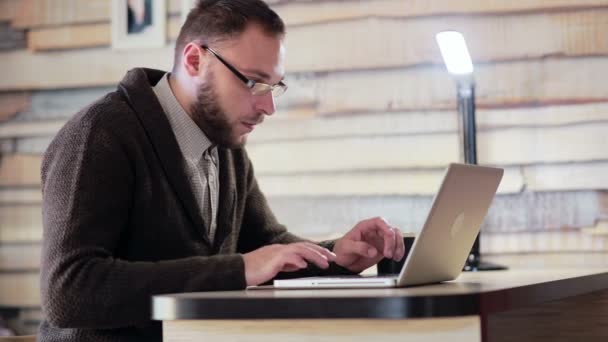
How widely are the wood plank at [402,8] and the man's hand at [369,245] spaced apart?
138 cm

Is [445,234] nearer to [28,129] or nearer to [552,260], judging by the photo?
[552,260]

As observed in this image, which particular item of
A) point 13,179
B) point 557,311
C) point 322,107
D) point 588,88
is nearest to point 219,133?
point 557,311

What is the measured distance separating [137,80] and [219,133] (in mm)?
246

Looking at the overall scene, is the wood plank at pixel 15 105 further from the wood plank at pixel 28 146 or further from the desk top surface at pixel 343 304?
the desk top surface at pixel 343 304

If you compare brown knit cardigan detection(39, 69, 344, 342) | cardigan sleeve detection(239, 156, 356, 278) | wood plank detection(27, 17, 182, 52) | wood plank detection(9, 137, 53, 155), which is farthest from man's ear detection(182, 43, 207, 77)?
wood plank detection(9, 137, 53, 155)

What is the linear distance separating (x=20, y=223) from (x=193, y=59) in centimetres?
176

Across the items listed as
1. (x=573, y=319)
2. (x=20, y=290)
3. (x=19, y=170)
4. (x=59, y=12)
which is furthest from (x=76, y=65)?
(x=573, y=319)

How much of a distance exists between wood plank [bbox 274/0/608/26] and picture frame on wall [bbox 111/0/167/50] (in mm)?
456

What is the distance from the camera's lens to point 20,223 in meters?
3.98

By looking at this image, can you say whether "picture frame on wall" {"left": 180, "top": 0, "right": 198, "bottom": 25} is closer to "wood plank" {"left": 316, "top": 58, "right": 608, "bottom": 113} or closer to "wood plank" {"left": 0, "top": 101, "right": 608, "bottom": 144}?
"wood plank" {"left": 0, "top": 101, "right": 608, "bottom": 144}

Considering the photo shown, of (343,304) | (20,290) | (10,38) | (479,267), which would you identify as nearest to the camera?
(343,304)

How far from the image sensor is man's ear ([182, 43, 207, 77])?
98.9 inches

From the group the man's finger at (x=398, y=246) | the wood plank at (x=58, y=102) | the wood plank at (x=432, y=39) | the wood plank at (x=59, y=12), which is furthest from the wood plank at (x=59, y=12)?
the man's finger at (x=398, y=246)

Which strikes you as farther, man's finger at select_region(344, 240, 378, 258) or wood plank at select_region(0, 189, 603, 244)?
wood plank at select_region(0, 189, 603, 244)
